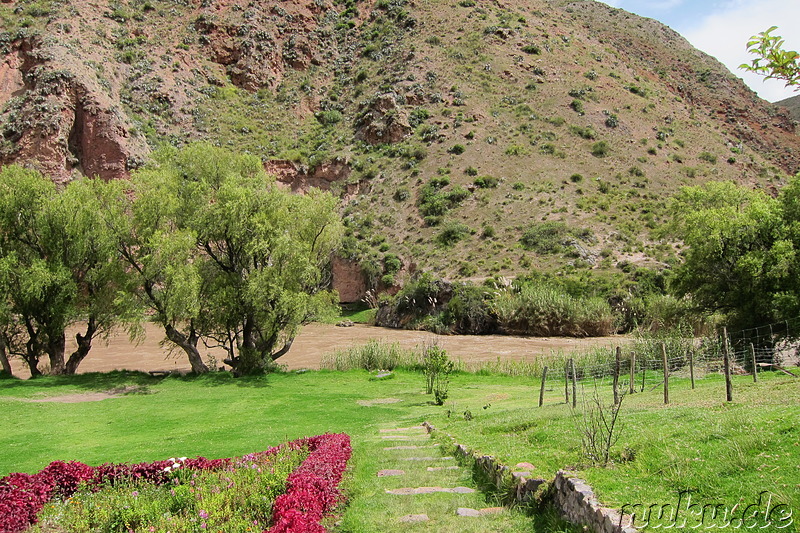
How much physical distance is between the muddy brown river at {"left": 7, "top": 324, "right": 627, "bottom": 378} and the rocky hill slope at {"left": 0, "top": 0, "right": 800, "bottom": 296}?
1036 cm

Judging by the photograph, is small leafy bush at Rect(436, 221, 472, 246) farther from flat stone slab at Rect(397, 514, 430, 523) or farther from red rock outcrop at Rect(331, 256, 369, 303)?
flat stone slab at Rect(397, 514, 430, 523)

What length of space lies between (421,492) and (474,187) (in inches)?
2089

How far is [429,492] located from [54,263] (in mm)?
21915

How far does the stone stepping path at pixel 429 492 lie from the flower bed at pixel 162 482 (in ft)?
2.69

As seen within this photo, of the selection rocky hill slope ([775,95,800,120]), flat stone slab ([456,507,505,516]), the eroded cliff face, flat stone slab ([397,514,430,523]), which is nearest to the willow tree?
flat stone slab ([397,514,430,523])

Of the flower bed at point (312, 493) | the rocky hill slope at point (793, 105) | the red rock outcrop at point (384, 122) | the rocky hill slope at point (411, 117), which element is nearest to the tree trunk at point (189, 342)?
the flower bed at point (312, 493)

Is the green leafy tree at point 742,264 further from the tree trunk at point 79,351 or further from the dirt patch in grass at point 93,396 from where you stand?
the tree trunk at point 79,351

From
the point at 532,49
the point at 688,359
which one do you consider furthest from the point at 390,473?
the point at 532,49

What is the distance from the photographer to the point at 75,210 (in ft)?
74.4

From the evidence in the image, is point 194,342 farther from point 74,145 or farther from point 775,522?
point 74,145

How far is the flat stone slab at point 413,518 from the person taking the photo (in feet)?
19.5

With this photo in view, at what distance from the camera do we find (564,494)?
17.7 feet

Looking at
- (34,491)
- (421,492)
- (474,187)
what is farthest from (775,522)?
(474,187)

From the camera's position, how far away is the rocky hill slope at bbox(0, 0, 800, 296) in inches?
2072
